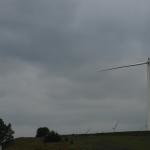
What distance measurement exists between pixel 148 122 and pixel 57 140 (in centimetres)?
2447

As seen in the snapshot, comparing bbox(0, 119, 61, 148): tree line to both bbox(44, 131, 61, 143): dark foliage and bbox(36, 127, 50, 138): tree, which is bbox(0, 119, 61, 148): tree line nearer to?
bbox(44, 131, 61, 143): dark foliage

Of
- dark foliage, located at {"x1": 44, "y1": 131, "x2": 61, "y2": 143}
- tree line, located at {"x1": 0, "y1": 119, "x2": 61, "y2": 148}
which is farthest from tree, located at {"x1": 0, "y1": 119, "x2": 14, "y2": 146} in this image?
dark foliage, located at {"x1": 44, "y1": 131, "x2": 61, "y2": 143}

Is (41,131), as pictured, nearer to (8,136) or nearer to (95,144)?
(8,136)

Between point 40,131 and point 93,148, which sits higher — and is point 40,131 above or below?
above

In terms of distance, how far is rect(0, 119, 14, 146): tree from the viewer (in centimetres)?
12950

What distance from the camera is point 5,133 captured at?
130875 mm

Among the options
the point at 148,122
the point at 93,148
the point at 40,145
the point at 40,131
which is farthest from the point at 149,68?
the point at 40,131

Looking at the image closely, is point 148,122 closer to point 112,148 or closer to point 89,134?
point 112,148

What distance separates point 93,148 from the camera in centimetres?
10844

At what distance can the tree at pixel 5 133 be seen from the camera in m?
130

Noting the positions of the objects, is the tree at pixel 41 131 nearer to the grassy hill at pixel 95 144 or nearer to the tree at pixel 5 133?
the grassy hill at pixel 95 144

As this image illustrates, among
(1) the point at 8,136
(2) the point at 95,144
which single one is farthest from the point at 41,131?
(2) the point at 95,144

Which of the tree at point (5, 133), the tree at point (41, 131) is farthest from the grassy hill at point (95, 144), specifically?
the tree at point (41, 131)

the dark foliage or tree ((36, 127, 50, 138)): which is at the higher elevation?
tree ((36, 127, 50, 138))
